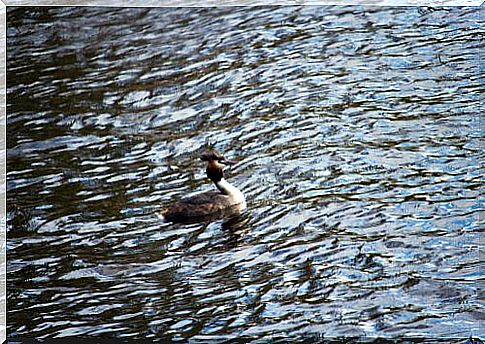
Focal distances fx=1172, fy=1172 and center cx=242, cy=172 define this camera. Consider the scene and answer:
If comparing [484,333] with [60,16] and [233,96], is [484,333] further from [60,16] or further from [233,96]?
[60,16]

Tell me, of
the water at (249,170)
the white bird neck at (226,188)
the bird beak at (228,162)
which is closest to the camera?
the water at (249,170)

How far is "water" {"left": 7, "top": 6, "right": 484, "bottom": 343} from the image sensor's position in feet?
16.5

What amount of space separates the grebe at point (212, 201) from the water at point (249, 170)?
0.07 metres

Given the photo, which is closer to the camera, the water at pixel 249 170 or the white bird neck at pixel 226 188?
the water at pixel 249 170

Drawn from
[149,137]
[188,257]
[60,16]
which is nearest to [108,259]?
[188,257]

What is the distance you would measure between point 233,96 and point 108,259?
1452 millimetres

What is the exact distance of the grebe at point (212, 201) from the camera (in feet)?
19.0

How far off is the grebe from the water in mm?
69

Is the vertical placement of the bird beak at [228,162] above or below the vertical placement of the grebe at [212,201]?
above

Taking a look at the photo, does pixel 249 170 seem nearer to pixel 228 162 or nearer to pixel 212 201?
pixel 228 162

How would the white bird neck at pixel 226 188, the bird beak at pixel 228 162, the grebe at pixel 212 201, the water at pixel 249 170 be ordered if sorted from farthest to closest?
the bird beak at pixel 228 162 → the white bird neck at pixel 226 188 → the grebe at pixel 212 201 → the water at pixel 249 170

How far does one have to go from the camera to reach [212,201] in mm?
5914

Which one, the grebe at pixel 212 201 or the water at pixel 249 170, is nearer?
the water at pixel 249 170

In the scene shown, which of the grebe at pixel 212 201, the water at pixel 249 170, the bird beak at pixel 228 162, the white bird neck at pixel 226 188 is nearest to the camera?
the water at pixel 249 170
